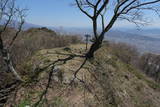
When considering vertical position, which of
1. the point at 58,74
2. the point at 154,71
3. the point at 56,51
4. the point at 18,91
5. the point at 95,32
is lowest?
the point at 154,71

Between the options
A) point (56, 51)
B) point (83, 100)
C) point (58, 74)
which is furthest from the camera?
point (56, 51)

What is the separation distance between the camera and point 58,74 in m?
5.37

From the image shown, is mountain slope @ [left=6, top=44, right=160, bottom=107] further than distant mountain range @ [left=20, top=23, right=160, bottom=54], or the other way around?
distant mountain range @ [left=20, top=23, right=160, bottom=54]

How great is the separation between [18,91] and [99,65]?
3456mm

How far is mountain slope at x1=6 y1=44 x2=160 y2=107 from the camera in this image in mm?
4715

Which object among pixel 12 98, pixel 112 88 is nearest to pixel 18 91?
pixel 12 98

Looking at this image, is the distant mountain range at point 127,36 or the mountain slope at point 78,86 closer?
the mountain slope at point 78,86

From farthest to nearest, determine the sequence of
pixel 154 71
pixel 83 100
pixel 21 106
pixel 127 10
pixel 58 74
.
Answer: pixel 154 71
pixel 127 10
pixel 58 74
pixel 83 100
pixel 21 106

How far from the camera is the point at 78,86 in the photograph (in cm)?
516

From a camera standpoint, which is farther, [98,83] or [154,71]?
[154,71]

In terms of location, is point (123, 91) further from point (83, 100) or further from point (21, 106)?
point (21, 106)

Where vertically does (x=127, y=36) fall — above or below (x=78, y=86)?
below

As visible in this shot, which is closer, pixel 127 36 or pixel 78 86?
pixel 78 86

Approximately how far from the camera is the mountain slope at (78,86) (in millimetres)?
4715
